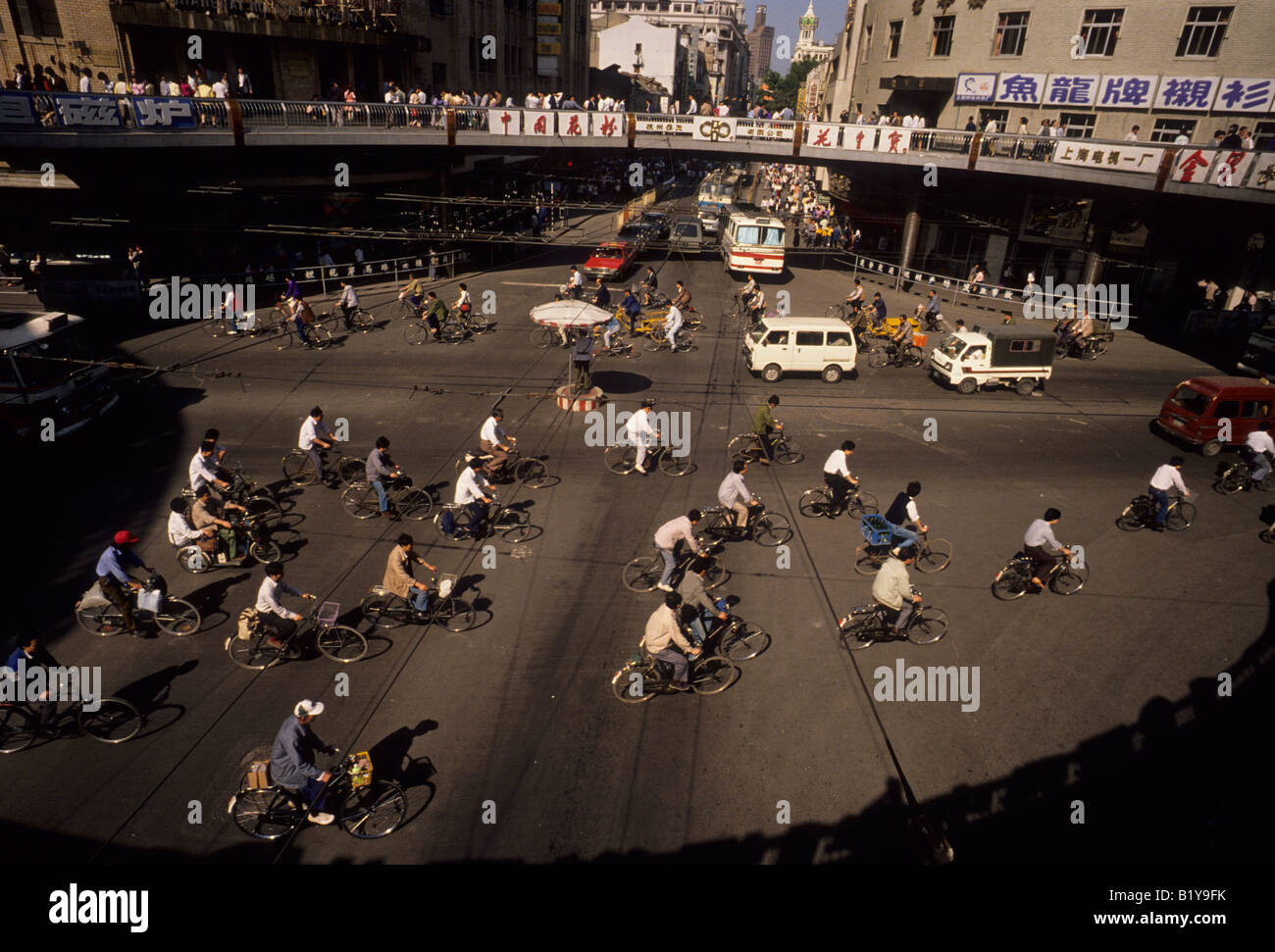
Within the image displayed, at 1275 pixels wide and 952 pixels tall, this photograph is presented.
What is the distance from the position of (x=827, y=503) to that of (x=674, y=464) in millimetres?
Result: 3727

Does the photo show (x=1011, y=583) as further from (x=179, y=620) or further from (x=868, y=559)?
(x=179, y=620)

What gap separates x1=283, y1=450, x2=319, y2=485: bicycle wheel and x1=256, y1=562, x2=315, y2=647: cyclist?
5704mm

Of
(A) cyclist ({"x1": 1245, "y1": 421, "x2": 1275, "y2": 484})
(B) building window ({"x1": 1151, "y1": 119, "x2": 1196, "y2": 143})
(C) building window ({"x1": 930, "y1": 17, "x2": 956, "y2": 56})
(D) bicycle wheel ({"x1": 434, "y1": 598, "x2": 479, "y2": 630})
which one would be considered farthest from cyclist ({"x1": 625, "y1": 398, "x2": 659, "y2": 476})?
(C) building window ({"x1": 930, "y1": 17, "x2": 956, "y2": 56})

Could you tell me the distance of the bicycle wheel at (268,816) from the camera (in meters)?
7.80

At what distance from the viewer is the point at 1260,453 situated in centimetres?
1552

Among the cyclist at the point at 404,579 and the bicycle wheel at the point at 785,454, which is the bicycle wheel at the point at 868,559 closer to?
the bicycle wheel at the point at 785,454

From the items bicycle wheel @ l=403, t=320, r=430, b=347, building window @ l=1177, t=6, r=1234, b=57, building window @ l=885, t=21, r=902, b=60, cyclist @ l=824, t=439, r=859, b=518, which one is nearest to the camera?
cyclist @ l=824, t=439, r=859, b=518

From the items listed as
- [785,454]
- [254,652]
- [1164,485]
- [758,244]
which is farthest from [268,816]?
[758,244]

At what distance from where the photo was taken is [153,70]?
3048 centimetres

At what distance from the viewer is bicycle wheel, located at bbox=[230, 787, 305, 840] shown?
7805 millimetres

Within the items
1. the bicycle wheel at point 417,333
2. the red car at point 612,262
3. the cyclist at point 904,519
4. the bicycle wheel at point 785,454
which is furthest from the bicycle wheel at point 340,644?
the red car at point 612,262

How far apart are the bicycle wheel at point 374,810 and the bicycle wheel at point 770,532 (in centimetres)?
796

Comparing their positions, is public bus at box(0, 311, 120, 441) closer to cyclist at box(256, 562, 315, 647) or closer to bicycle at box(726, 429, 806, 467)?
cyclist at box(256, 562, 315, 647)
